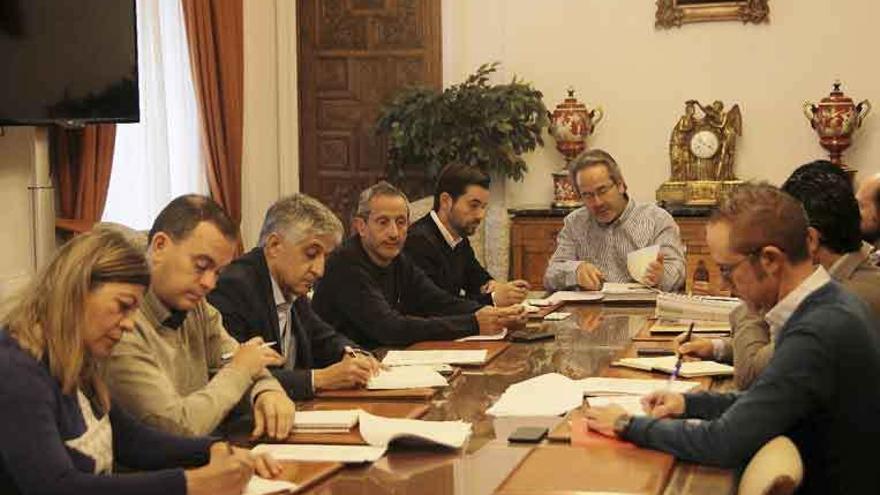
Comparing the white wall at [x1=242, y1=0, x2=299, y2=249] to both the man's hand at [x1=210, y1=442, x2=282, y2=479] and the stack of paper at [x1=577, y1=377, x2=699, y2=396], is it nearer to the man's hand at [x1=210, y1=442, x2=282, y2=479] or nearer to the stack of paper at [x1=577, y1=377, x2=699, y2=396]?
the stack of paper at [x1=577, y1=377, x2=699, y2=396]

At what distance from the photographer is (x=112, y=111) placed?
19.4ft

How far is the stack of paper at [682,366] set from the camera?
12.4 feet

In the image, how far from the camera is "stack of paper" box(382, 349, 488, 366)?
13.2ft

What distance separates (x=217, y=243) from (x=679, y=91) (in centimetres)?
560

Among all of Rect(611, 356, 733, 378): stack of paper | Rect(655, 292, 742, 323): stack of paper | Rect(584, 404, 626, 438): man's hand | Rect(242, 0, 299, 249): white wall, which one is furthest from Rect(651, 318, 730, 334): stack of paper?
Rect(242, 0, 299, 249): white wall

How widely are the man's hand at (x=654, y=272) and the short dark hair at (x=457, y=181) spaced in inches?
33.5

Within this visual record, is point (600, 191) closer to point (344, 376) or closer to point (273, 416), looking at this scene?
point (344, 376)

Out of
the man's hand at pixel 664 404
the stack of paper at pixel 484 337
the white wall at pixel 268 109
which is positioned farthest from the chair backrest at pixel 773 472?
the white wall at pixel 268 109

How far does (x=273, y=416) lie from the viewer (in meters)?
3.07

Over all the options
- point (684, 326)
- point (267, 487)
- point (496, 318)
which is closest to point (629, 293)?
point (684, 326)

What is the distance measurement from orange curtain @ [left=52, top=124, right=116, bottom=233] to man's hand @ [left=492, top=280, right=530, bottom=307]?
195 cm

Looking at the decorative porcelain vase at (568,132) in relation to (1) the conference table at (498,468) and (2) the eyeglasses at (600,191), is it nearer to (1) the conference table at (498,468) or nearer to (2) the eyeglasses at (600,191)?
(2) the eyeglasses at (600,191)

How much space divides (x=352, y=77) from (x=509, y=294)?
3.73 metres

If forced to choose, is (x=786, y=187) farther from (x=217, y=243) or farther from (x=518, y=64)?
(x=518, y=64)
